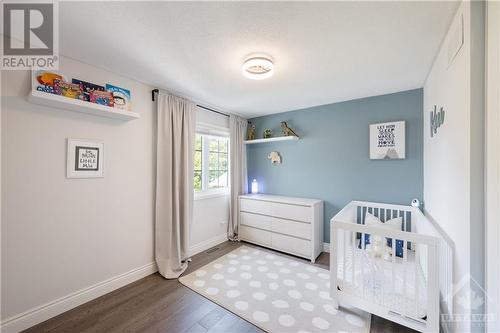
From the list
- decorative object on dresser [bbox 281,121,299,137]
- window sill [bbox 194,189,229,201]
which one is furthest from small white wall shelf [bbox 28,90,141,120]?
decorative object on dresser [bbox 281,121,299,137]

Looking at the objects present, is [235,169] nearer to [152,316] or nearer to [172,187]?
[172,187]

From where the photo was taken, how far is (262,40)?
1.60 m

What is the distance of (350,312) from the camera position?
1.82 m

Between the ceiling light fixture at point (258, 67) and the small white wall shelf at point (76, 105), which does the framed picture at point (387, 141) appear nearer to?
the ceiling light fixture at point (258, 67)

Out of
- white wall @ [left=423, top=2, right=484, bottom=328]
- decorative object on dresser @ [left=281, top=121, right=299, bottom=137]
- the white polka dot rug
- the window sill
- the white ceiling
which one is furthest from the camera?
decorative object on dresser @ [left=281, top=121, right=299, bottom=137]

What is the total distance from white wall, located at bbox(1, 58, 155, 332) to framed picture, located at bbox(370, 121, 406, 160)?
9.67ft

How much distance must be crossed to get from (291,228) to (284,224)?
0.12 m

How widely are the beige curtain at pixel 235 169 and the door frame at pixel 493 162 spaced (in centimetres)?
302

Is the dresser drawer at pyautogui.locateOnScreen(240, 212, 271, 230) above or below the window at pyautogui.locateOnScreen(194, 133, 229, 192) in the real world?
below

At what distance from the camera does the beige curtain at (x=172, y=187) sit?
8.24 ft

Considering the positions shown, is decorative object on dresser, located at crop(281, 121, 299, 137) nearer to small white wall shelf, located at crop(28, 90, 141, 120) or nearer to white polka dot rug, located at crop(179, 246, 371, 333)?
white polka dot rug, located at crop(179, 246, 371, 333)

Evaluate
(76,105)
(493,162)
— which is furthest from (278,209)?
(76,105)

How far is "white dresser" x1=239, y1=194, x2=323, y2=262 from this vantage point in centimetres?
287

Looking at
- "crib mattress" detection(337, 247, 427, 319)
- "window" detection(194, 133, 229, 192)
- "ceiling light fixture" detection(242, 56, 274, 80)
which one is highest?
"ceiling light fixture" detection(242, 56, 274, 80)
